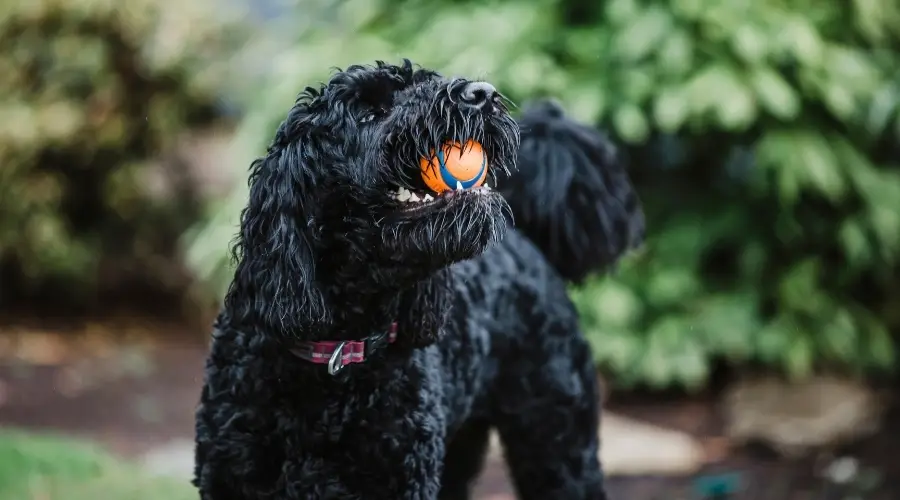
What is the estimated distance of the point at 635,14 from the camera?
4.97 metres

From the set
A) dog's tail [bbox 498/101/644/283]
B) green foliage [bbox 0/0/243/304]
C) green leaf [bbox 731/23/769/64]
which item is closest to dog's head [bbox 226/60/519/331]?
dog's tail [bbox 498/101/644/283]

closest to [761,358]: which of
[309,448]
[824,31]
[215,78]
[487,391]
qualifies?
[824,31]

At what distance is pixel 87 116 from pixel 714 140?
4480mm

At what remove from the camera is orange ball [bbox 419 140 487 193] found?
6.93 feet

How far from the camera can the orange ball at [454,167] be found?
83.1 inches

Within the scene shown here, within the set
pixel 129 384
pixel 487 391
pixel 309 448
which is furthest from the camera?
pixel 129 384

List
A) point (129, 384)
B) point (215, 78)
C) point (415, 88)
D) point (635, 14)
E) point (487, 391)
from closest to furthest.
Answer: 1. point (415, 88)
2. point (487, 391)
3. point (635, 14)
4. point (129, 384)
5. point (215, 78)

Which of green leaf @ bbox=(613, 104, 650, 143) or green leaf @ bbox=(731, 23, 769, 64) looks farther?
green leaf @ bbox=(613, 104, 650, 143)

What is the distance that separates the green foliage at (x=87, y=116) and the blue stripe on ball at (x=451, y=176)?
5.84m

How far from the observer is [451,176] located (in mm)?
2145

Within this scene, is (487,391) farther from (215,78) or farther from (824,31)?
(215,78)

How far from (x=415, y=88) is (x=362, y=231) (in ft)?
1.09

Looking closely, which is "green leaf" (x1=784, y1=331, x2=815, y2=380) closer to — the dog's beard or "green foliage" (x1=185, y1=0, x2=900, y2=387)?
"green foliage" (x1=185, y1=0, x2=900, y2=387)

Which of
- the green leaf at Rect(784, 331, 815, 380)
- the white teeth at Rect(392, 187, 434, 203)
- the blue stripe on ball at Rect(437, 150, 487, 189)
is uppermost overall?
the green leaf at Rect(784, 331, 815, 380)
